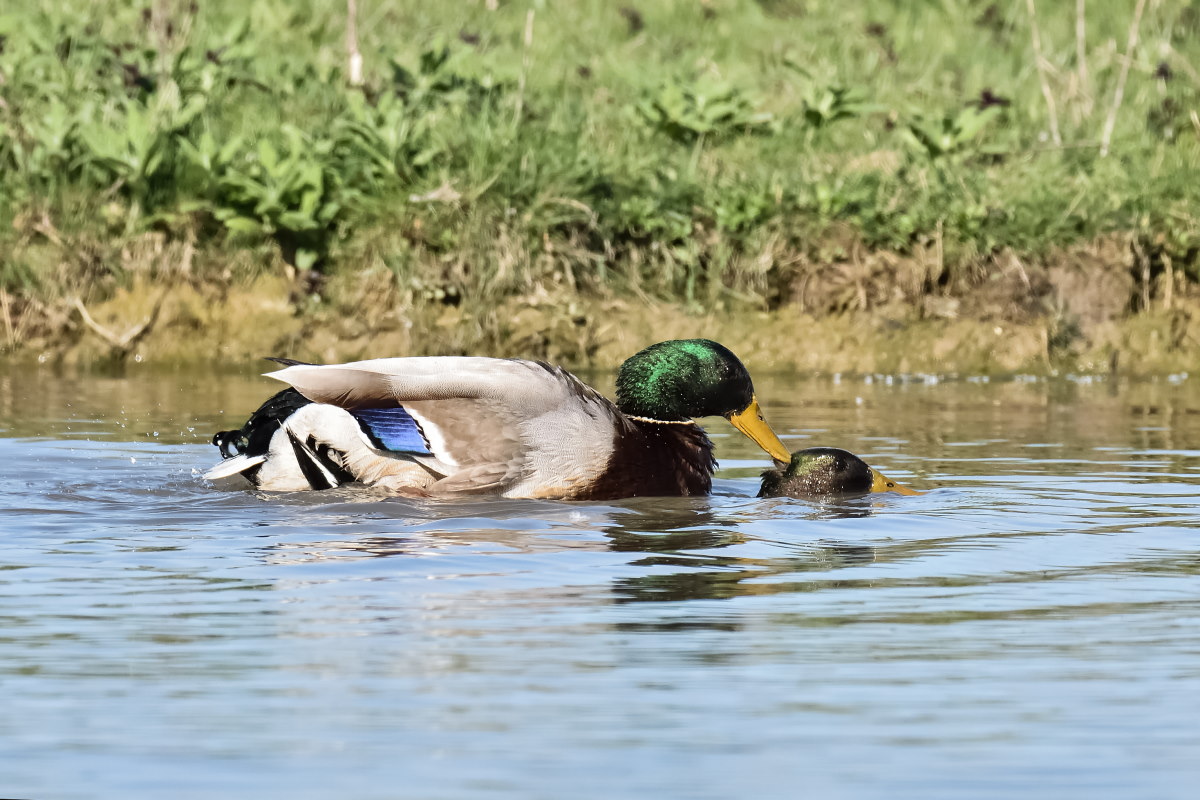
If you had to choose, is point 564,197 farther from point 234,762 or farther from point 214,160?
point 234,762

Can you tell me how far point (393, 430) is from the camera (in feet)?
21.1

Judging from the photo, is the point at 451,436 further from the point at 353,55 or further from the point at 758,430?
the point at 353,55

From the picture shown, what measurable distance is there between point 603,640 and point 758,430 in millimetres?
3171

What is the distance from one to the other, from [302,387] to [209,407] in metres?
2.76

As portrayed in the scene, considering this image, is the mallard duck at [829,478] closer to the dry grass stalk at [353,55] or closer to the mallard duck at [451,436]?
the mallard duck at [451,436]

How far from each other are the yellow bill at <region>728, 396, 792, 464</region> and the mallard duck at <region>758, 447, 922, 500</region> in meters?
0.18

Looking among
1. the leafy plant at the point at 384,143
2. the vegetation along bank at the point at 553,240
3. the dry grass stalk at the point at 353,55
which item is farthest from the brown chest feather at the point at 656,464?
the dry grass stalk at the point at 353,55

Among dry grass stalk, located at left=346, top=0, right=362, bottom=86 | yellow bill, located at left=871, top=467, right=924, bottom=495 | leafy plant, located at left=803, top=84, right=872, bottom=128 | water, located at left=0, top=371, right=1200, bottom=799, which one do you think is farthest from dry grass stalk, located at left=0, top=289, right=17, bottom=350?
yellow bill, located at left=871, top=467, right=924, bottom=495

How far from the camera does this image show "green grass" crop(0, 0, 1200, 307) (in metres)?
10.6

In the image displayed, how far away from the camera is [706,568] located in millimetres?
5145

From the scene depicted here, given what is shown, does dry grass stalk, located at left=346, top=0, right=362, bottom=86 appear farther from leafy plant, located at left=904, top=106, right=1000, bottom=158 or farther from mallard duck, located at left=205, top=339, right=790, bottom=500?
mallard duck, located at left=205, top=339, right=790, bottom=500

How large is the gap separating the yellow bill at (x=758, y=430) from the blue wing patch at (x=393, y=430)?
1.31 metres

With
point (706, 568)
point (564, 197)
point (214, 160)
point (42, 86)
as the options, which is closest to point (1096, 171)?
point (564, 197)

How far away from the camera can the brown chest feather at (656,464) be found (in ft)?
21.2
